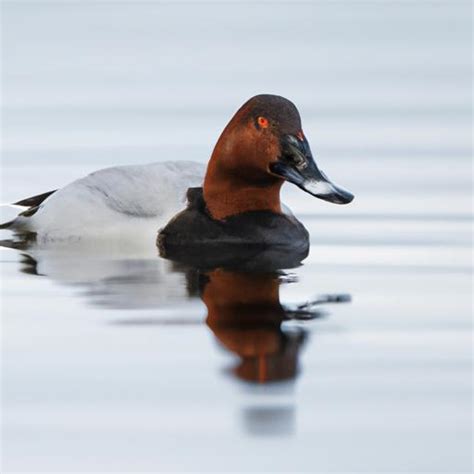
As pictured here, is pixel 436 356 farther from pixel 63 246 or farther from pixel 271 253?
pixel 63 246

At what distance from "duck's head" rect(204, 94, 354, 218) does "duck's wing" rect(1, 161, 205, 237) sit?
0.20 metres

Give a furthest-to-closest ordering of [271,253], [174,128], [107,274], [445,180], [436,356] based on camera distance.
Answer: [174,128], [445,180], [271,253], [107,274], [436,356]

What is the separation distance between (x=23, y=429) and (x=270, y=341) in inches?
48.0

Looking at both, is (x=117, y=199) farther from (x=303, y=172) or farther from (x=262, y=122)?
(x=303, y=172)

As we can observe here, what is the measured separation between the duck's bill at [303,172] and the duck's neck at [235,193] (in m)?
0.17

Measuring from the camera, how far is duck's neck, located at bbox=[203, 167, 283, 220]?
8.49 meters

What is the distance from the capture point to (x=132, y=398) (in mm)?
5676

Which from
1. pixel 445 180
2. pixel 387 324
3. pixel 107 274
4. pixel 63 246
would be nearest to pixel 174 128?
pixel 445 180

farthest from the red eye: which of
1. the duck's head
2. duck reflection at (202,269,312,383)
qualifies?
duck reflection at (202,269,312,383)

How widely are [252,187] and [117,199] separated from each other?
644 millimetres

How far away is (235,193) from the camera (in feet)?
27.9

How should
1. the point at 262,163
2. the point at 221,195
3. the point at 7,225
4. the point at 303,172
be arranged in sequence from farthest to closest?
the point at 7,225 < the point at 221,195 < the point at 262,163 < the point at 303,172

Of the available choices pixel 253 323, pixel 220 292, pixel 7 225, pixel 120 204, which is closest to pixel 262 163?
pixel 120 204

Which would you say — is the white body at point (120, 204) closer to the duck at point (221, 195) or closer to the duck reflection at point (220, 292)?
the duck at point (221, 195)
